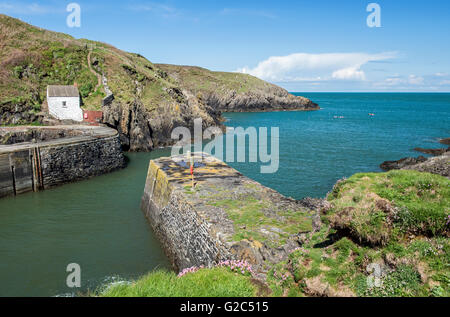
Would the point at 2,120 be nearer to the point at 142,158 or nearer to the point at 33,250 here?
the point at 142,158

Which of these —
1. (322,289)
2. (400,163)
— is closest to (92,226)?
(322,289)

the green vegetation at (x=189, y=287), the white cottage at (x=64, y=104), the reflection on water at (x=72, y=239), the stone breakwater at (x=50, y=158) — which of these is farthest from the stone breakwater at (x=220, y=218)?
the white cottage at (x=64, y=104)

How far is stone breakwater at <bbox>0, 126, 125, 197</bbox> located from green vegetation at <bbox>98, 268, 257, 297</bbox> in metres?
19.8

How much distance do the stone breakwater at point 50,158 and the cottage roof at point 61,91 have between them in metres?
7.91

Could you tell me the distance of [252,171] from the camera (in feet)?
98.9

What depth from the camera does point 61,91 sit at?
129 ft

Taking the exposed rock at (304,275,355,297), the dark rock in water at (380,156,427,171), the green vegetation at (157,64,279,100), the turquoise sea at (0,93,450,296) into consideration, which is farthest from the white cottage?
the green vegetation at (157,64,279,100)

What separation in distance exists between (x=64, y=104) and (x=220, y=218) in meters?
34.9

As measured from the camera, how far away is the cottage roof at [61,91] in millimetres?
38875

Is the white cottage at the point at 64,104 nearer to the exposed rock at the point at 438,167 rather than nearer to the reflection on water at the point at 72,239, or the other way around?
the reflection on water at the point at 72,239

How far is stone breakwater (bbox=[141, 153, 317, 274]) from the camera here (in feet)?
33.8
